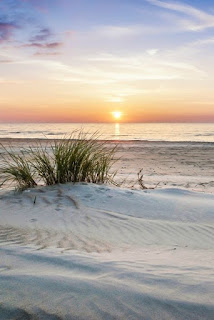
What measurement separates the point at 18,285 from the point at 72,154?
3.33 meters

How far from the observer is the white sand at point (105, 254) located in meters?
1.94

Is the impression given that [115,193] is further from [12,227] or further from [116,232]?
[12,227]

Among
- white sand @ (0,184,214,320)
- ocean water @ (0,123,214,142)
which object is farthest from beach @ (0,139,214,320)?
ocean water @ (0,123,214,142)

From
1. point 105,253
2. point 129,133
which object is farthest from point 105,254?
point 129,133

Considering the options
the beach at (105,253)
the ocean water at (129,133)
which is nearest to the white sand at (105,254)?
the beach at (105,253)

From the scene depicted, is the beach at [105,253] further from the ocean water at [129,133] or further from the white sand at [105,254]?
the ocean water at [129,133]

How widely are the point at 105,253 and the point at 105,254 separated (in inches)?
1.7

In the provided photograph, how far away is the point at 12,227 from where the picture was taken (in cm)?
368

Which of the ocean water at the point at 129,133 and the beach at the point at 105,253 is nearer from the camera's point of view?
the beach at the point at 105,253

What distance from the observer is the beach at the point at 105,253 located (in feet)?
6.38

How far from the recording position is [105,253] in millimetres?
2955

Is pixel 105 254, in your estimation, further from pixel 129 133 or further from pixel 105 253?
pixel 129 133

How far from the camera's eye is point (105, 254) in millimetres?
2912

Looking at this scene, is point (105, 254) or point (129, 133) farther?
→ point (129, 133)
